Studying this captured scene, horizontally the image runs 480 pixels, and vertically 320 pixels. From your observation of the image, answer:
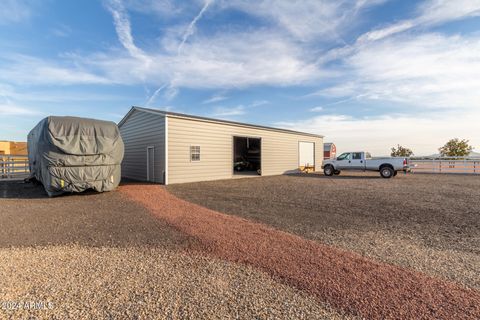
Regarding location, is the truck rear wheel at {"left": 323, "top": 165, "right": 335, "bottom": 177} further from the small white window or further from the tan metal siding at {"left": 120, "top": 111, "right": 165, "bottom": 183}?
the tan metal siding at {"left": 120, "top": 111, "right": 165, "bottom": 183}

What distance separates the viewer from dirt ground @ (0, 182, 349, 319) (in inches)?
91.8

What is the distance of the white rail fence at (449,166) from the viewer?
60.2 ft

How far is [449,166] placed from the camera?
19.7 m

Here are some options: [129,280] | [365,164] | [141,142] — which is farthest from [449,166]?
[129,280]

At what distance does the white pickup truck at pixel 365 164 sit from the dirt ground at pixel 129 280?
15.4 meters

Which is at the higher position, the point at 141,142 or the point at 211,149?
the point at 141,142

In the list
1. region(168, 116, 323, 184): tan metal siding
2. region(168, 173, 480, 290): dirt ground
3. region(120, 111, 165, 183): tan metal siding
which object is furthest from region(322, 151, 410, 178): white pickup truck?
region(120, 111, 165, 183): tan metal siding

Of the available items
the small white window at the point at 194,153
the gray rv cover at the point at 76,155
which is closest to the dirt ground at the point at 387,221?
the gray rv cover at the point at 76,155

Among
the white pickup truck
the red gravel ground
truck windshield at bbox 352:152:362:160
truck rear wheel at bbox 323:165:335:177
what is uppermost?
truck windshield at bbox 352:152:362:160

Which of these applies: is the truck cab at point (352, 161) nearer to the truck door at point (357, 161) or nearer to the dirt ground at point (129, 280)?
the truck door at point (357, 161)

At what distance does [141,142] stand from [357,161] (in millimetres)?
14875

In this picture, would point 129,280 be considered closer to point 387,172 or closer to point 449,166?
point 387,172

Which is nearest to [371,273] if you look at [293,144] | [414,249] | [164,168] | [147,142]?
[414,249]

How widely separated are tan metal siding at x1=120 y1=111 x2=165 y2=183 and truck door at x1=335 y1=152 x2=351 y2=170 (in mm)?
12660
